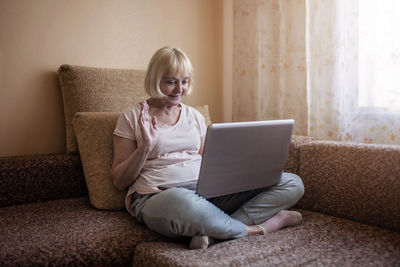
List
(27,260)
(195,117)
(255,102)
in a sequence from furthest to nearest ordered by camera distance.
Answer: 1. (255,102)
2. (195,117)
3. (27,260)

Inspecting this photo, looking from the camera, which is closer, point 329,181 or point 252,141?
point 252,141

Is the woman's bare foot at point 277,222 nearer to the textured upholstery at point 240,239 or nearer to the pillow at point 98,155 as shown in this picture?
the textured upholstery at point 240,239

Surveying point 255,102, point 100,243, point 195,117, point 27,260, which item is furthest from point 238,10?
point 27,260

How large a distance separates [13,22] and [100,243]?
111cm

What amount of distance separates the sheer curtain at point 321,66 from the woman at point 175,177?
553mm

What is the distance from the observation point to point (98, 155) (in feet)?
5.11

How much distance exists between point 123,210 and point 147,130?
0.38 meters

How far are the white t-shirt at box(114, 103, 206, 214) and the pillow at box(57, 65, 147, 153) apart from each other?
298mm

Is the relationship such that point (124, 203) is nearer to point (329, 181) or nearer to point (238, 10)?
point (329, 181)

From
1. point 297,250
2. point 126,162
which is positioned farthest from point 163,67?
point 297,250

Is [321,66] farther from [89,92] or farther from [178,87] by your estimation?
[89,92]

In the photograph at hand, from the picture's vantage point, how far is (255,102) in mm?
2262

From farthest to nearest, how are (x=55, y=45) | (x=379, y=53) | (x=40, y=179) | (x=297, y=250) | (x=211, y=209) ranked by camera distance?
(x=55, y=45) < (x=379, y=53) < (x=40, y=179) < (x=211, y=209) < (x=297, y=250)

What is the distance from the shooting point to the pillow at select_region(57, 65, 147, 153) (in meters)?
1.72
